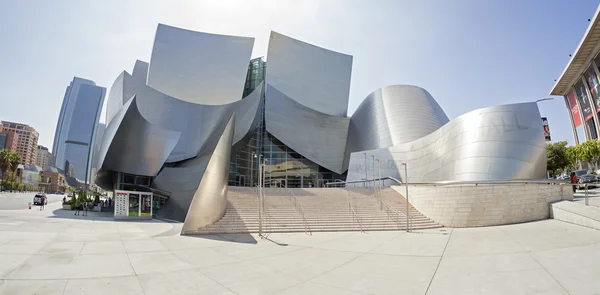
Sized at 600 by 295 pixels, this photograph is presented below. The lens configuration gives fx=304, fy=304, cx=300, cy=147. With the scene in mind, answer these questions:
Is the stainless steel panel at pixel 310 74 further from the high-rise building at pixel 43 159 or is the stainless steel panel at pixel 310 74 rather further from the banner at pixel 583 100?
the high-rise building at pixel 43 159

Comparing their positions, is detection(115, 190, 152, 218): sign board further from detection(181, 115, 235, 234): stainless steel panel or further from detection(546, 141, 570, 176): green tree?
detection(546, 141, 570, 176): green tree

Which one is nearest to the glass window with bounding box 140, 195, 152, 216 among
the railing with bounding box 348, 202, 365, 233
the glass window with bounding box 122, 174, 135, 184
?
the glass window with bounding box 122, 174, 135, 184

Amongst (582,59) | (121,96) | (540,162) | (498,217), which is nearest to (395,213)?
(498,217)

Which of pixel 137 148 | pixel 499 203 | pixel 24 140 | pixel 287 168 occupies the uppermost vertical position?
pixel 24 140

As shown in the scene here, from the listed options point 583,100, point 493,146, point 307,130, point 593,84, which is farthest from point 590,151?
point 307,130

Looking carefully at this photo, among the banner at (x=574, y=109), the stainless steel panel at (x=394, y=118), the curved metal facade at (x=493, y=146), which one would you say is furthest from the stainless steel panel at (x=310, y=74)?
the banner at (x=574, y=109)

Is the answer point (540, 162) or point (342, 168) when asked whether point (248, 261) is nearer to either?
point (540, 162)

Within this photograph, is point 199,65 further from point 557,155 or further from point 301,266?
point 557,155

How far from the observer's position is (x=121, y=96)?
2966 centimetres

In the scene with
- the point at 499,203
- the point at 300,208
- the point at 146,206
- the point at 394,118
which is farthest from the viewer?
the point at 394,118

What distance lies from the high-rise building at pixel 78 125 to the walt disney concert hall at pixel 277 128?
10293 centimetres

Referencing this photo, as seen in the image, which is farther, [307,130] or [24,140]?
[24,140]

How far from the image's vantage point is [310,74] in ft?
133

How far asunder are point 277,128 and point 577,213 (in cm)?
2777
